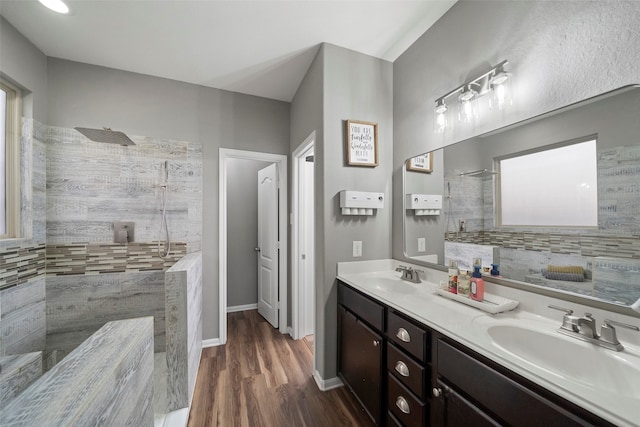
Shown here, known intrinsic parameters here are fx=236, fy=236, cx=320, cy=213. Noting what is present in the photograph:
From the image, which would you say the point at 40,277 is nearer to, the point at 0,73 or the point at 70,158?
the point at 70,158

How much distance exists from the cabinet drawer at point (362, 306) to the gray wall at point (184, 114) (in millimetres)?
1506

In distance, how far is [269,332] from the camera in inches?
111

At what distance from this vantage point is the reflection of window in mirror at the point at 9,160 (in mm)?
1786

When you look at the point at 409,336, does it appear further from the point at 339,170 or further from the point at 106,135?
the point at 106,135

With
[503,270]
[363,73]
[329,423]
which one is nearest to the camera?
[503,270]

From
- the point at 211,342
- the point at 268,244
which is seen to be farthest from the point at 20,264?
the point at 268,244

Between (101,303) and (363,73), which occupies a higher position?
(363,73)

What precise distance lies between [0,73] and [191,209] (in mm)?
1556

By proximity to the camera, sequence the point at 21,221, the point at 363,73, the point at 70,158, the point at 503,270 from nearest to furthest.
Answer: the point at 503,270 < the point at 21,221 < the point at 363,73 < the point at 70,158

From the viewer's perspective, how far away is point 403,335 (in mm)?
1224

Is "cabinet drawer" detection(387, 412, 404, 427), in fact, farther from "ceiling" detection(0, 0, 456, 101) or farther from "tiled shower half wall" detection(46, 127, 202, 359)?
"ceiling" detection(0, 0, 456, 101)

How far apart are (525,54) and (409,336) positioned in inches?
61.2

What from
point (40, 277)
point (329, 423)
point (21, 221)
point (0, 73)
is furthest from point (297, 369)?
point (0, 73)

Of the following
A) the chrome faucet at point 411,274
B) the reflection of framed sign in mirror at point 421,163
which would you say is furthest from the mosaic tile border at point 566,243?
the reflection of framed sign in mirror at point 421,163
